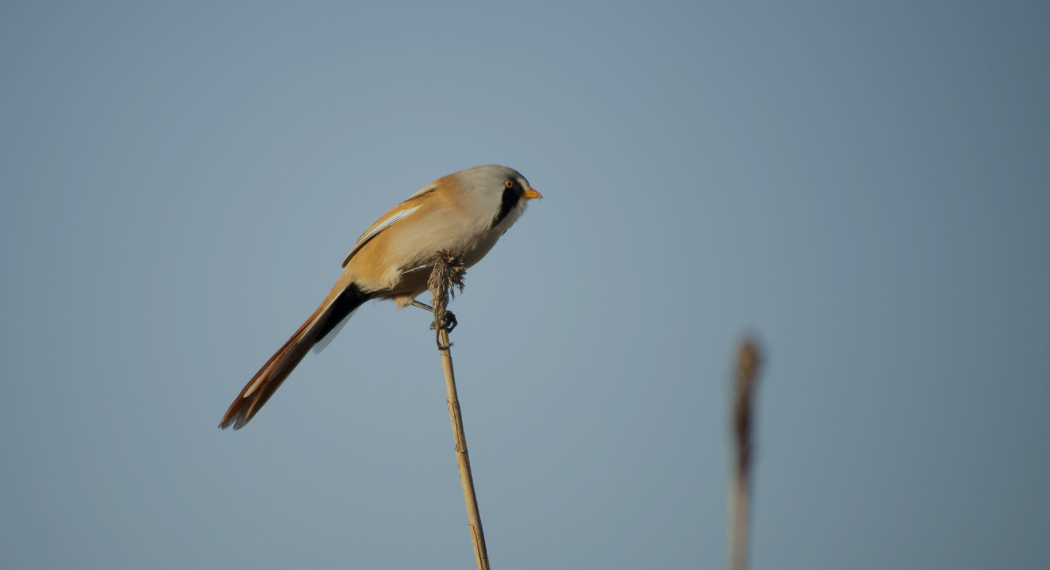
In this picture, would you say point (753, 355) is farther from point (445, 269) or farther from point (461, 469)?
point (445, 269)

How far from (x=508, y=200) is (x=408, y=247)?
0.67 metres

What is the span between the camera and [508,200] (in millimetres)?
4199

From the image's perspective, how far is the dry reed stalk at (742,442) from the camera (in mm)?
615

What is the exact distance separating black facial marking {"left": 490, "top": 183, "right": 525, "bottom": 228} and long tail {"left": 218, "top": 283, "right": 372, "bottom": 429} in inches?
38.8

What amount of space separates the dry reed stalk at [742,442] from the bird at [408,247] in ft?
10.8

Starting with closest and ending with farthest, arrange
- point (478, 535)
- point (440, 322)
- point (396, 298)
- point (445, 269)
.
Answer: point (478, 535)
point (440, 322)
point (445, 269)
point (396, 298)

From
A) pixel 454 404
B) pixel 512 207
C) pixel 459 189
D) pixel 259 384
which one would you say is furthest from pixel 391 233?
pixel 454 404

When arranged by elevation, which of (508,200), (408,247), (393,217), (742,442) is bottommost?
Result: (742,442)

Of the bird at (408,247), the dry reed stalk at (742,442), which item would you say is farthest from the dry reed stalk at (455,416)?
the dry reed stalk at (742,442)

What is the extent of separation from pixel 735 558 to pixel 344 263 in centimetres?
414

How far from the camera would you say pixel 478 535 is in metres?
2.18

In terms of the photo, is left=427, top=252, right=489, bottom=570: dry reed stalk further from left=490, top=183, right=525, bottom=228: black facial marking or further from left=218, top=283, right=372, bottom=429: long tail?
left=218, top=283, right=372, bottom=429: long tail

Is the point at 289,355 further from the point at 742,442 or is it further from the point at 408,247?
the point at 742,442

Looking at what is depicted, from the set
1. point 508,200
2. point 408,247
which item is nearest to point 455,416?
point 408,247
